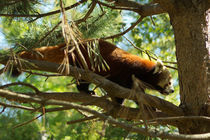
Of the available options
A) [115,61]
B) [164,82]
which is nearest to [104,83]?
[115,61]

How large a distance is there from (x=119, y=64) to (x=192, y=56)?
4.38 ft

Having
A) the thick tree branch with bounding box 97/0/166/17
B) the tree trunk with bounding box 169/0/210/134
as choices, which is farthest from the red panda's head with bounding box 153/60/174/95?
the tree trunk with bounding box 169/0/210/134

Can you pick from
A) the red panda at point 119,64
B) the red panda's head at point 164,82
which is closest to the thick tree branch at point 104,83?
the red panda at point 119,64

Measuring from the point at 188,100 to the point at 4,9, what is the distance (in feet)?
7.18

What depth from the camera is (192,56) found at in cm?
261

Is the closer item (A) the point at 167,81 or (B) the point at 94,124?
(B) the point at 94,124

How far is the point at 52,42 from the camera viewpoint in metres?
3.78

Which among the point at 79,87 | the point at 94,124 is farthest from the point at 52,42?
the point at 94,124

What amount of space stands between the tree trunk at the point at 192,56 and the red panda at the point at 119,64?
1.16 meters

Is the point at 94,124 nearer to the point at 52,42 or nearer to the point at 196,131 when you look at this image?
the point at 196,131

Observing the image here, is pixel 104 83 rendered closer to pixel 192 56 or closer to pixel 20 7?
pixel 192 56

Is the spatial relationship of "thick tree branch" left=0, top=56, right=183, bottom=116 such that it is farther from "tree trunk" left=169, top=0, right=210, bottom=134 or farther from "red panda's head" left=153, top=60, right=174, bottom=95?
"red panda's head" left=153, top=60, right=174, bottom=95

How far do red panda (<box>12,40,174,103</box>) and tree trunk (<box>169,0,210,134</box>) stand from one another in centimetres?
116

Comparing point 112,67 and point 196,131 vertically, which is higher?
point 112,67
